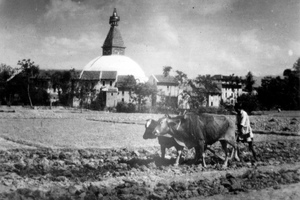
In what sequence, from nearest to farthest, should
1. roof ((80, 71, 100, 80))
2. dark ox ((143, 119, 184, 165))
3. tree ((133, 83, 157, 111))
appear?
dark ox ((143, 119, 184, 165))
tree ((133, 83, 157, 111))
roof ((80, 71, 100, 80))

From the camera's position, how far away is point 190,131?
29.1ft

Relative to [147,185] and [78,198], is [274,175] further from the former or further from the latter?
[78,198]

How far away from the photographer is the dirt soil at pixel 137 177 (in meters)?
6.33

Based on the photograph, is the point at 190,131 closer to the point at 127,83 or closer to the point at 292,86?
the point at 292,86

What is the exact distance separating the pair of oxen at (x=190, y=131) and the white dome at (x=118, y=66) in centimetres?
4897

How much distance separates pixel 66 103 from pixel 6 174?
121 ft

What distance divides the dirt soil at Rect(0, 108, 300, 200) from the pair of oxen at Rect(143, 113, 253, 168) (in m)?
0.51

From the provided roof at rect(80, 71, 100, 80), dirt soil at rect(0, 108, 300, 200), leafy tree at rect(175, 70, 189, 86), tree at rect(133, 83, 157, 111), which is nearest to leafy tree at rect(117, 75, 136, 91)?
roof at rect(80, 71, 100, 80)

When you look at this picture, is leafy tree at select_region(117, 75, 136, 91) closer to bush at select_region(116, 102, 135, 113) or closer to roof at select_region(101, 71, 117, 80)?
roof at select_region(101, 71, 117, 80)

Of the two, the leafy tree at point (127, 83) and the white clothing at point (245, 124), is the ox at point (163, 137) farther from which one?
the leafy tree at point (127, 83)

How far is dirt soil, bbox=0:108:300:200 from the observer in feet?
20.8

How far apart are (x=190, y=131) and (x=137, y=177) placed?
2037mm

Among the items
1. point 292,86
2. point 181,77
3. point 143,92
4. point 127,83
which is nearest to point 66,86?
point 127,83

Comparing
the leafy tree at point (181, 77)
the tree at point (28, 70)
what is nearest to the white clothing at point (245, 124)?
the leafy tree at point (181, 77)
